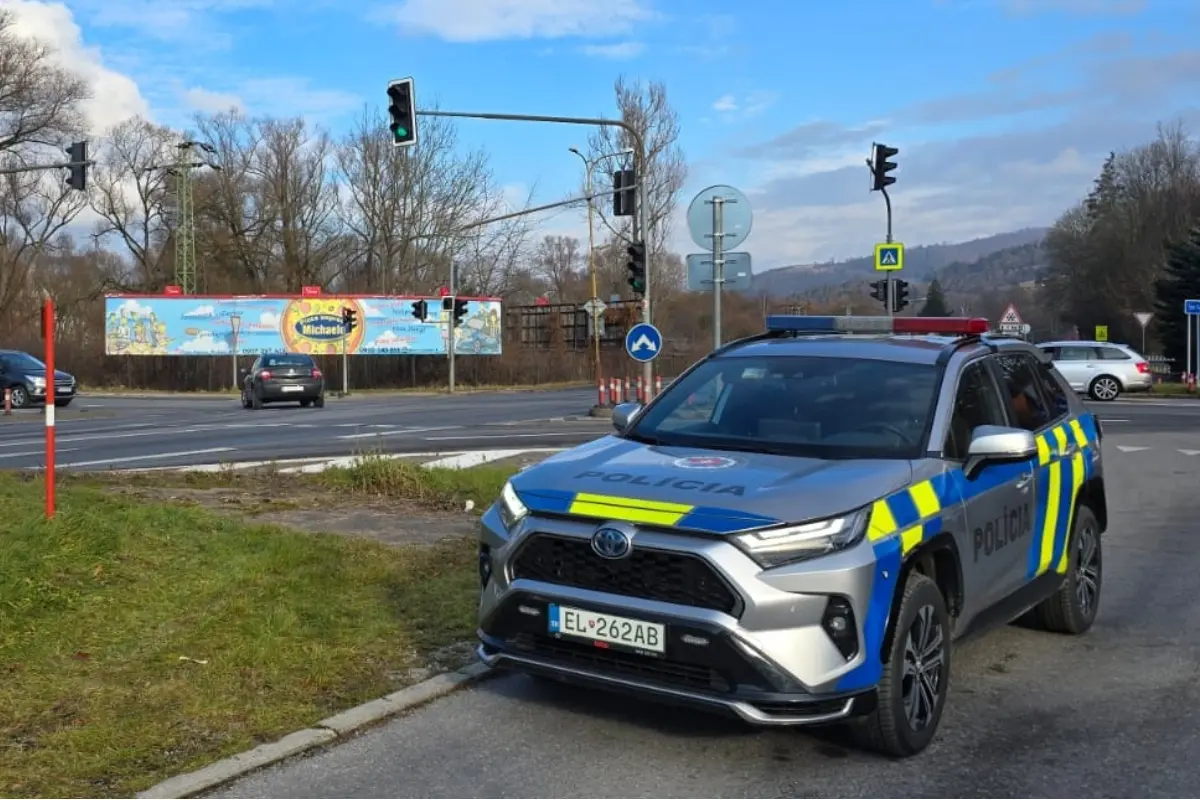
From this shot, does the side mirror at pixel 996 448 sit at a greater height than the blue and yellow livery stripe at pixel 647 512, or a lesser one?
greater

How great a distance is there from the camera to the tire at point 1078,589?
618 cm

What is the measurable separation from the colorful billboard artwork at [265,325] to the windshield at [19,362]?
21325 mm

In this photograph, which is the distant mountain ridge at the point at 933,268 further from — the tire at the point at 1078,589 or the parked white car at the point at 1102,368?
the tire at the point at 1078,589

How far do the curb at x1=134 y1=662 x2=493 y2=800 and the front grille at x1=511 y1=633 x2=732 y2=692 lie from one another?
2.45ft

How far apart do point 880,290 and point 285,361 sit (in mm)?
17543

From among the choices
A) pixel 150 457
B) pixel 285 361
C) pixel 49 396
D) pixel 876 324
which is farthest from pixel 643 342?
pixel 285 361

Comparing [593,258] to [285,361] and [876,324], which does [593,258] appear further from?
[876,324]

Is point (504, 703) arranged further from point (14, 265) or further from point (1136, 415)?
point (14, 265)

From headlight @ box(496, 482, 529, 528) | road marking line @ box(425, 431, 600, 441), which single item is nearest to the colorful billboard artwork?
road marking line @ box(425, 431, 600, 441)

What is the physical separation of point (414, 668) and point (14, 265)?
6751 cm

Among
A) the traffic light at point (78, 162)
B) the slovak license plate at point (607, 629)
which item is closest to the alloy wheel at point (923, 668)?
the slovak license plate at point (607, 629)

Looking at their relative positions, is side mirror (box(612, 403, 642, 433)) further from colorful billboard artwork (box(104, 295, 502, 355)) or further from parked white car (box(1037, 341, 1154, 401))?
colorful billboard artwork (box(104, 295, 502, 355))

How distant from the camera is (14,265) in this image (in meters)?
64.1

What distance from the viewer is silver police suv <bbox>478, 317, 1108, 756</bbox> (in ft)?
13.0
